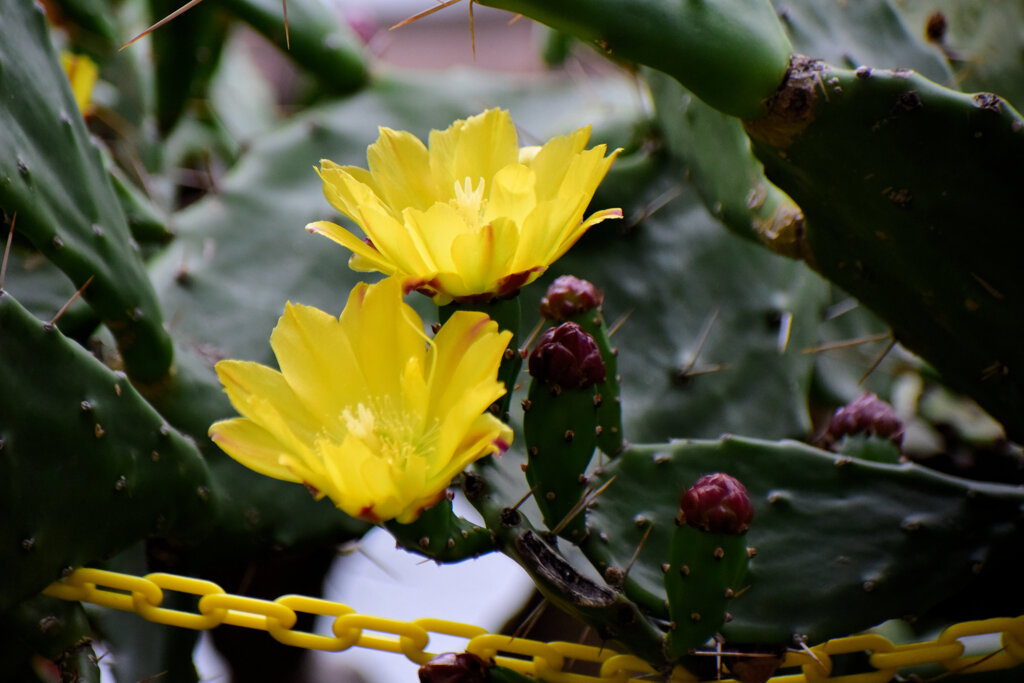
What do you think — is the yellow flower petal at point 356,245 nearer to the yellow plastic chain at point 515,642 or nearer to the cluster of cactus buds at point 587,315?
the cluster of cactus buds at point 587,315

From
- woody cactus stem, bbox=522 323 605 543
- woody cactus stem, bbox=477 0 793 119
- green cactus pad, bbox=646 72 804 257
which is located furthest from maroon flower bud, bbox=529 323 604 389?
green cactus pad, bbox=646 72 804 257

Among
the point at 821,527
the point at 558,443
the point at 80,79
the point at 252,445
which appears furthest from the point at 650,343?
the point at 80,79

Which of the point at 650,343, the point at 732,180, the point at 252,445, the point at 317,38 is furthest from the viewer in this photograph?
the point at 317,38

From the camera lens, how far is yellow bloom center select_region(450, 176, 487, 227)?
61 centimetres

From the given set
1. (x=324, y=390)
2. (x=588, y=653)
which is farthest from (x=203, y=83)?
(x=588, y=653)

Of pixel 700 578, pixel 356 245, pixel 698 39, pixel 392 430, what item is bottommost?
pixel 700 578

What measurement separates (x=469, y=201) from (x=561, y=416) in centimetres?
16

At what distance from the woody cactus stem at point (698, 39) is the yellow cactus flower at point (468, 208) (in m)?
0.08

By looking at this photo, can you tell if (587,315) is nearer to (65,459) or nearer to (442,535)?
(442,535)

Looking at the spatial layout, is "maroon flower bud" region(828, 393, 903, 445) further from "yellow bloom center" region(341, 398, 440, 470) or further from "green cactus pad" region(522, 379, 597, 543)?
"yellow bloom center" region(341, 398, 440, 470)

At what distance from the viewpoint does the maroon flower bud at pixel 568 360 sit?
0.62 m

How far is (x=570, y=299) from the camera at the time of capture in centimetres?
71

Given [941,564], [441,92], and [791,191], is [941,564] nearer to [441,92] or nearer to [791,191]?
[791,191]

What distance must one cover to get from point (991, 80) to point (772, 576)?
745mm
